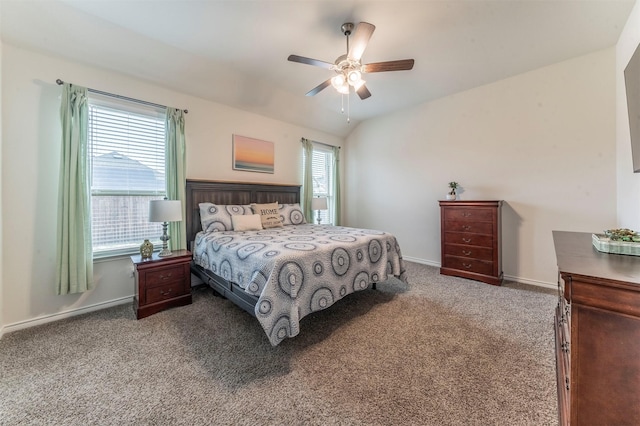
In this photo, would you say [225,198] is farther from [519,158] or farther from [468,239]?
[519,158]

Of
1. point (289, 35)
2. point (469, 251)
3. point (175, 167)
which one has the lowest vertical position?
point (469, 251)

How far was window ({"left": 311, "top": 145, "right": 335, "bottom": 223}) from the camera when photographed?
523 cm

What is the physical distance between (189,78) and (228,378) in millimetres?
3410

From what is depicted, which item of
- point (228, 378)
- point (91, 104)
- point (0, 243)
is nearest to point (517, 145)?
point (228, 378)

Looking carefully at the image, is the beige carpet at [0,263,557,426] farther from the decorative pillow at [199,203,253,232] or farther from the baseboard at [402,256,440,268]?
the baseboard at [402,256,440,268]

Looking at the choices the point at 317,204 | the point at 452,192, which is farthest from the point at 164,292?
the point at 452,192

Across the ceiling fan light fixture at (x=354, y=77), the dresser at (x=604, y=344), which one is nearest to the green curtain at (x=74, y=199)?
the ceiling fan light fixture at (x=354, y=77)

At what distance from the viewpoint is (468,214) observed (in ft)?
11.7

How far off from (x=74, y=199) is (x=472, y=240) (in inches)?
189

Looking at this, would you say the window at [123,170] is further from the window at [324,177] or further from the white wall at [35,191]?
the window at [324,177]

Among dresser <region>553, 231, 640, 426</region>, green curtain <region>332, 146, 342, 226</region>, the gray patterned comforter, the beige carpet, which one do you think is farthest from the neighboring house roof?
dresser <region>553, 231, 640, 426</region>

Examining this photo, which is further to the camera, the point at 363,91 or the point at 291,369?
the point at 363,91

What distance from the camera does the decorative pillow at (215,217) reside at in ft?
10.6

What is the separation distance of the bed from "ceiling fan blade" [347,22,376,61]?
5.89 feet
